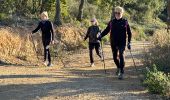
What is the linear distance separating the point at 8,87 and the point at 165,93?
407 centimetres

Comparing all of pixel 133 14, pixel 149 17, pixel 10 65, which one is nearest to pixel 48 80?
pixel 10 65

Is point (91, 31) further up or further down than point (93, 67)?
further up

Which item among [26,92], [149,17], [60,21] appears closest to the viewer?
[26,92]

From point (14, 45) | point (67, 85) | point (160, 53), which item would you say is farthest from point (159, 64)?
point (14, 45)

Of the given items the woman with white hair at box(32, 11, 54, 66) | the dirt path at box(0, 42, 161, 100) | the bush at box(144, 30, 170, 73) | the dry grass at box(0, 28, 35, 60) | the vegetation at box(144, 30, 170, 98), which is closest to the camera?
the dirt path at box(0, 42, 161, 100)

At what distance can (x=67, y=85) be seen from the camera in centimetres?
1284

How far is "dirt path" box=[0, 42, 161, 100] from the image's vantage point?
11.5 m

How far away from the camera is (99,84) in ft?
43.4

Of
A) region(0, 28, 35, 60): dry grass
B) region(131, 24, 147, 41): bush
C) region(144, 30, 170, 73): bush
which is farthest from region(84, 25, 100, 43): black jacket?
region(131, 24, 147, 41): bush

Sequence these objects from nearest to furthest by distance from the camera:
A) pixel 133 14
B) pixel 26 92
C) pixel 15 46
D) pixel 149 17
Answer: pixel 26 92 → pixel 15 46 → pixel 133 14 → pixel 149 17

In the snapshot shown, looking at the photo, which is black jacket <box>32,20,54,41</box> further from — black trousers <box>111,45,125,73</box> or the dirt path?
black trousers <box>111,45,125,73</box>

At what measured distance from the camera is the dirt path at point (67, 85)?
1153 cm

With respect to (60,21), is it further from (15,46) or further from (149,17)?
(149,17)

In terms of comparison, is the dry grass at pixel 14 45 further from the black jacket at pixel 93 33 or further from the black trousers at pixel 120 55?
the black trousers at pixel 120 55
